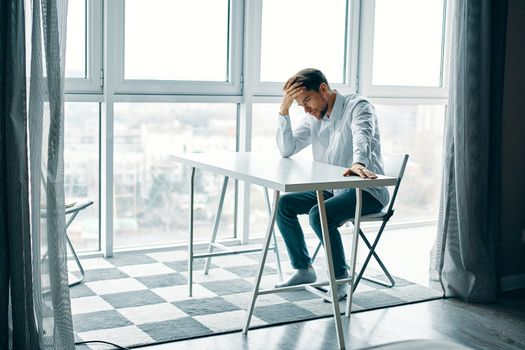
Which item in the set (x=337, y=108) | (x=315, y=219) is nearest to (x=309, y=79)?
(x=337, y=108)

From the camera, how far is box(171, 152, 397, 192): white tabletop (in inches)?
119

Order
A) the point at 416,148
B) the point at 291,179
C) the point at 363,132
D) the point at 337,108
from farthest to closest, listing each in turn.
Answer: the point at 416,148 → the point at 337,108 → the point at 363,132 → the point at 291,179

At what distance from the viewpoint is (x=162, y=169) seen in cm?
478

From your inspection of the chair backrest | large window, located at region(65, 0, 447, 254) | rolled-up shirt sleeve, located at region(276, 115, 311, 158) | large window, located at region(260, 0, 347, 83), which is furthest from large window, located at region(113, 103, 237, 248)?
the chair backrest

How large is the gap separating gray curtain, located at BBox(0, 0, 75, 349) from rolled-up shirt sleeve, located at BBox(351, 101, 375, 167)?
1373mm

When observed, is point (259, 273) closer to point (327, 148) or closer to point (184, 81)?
point (327, 148)

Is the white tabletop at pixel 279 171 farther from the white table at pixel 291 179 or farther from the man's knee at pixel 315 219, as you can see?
the man's knee at pixel 315 219

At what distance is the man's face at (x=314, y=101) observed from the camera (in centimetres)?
375

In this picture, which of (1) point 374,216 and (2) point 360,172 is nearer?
(2) point 360,172

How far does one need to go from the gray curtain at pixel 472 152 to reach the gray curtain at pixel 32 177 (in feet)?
6.66

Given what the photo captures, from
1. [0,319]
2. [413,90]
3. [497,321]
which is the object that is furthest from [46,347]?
[413,90]

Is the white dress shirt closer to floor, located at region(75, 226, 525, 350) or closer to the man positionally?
the man

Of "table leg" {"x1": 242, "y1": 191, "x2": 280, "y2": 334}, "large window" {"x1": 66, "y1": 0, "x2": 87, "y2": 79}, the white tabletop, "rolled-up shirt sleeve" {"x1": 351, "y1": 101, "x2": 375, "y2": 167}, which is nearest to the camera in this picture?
the white tabletop

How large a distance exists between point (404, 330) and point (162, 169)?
79.9 inches
